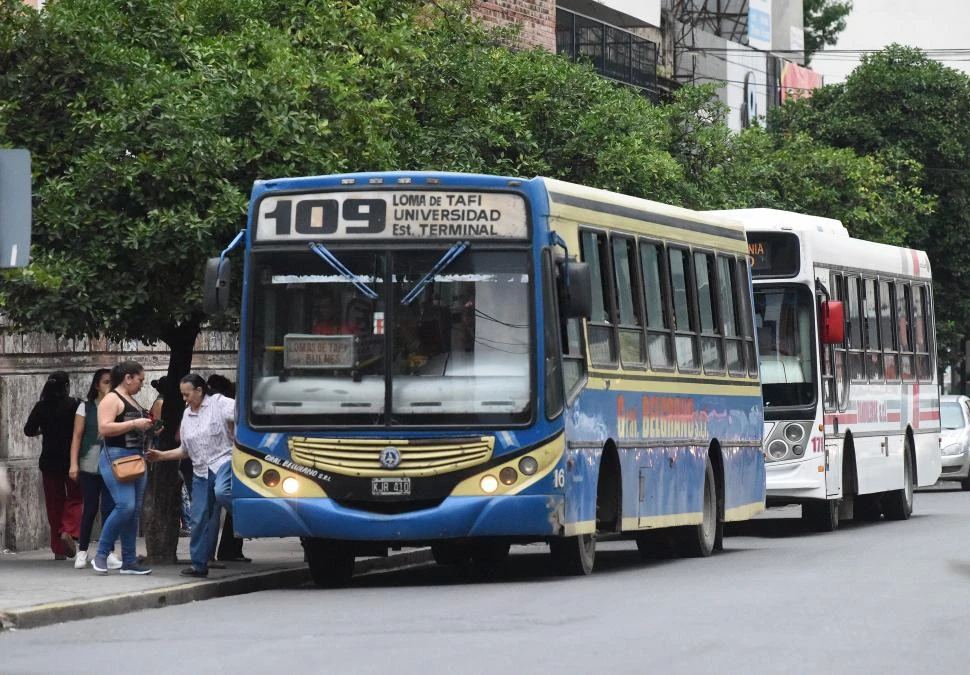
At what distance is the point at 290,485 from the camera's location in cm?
1589

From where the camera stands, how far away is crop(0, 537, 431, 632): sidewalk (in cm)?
1405

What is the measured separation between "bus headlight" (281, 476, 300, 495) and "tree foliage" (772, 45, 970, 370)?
3998 centimetres

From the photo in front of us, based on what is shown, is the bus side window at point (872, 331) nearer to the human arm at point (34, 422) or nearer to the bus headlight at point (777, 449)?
the bus headlight at point (777, 449)

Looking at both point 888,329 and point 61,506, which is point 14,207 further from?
point 888,329

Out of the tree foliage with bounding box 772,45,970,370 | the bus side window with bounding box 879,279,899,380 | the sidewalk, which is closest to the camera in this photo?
the sidewalk

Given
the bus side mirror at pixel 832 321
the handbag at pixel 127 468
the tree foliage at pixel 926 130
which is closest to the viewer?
the handbag at pixel 127 468

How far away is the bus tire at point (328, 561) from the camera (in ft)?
55.1

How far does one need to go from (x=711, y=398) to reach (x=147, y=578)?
5771 mm

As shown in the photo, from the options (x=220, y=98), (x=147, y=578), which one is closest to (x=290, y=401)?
(x=147, y=578)

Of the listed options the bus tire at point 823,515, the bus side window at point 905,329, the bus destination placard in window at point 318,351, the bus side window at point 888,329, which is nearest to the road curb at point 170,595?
the bus destination placard in window at point 318,351

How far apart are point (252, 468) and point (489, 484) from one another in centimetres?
177

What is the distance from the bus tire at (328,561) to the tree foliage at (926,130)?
3883 centimetres

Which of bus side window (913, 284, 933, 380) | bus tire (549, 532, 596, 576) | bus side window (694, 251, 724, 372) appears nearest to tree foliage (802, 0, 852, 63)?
bus side window (913, 284, 933, 380)

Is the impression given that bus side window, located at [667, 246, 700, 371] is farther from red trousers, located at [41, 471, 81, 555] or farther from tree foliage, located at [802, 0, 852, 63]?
tree foliage, located at [802, 0, 852, 63]
